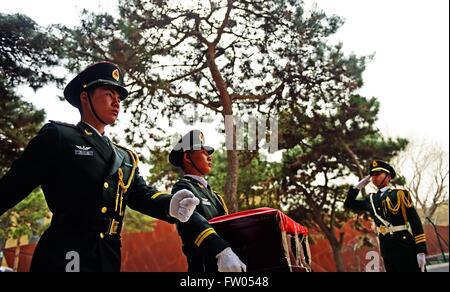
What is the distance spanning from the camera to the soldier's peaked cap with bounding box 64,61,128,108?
233 centimetres

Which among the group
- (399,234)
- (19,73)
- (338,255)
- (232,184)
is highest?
(19,73)

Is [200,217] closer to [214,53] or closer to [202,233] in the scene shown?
[202,233]

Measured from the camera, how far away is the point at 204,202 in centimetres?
310

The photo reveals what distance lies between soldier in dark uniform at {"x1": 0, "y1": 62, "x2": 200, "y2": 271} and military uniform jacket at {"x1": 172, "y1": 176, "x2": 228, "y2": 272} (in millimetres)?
332

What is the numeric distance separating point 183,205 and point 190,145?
136 cm

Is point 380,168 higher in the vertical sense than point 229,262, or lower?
higher

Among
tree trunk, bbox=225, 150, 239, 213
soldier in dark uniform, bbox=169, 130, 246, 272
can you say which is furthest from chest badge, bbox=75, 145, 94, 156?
tree trunk, bbox=225, 150, 239, 213

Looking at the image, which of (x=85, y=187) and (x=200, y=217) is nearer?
(x=85, y=187)

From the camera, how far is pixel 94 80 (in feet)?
7.66

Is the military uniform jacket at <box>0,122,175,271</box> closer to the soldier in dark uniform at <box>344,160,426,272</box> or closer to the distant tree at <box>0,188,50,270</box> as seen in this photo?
the soldier in dark uniform at <box>344,160,426,272</box>

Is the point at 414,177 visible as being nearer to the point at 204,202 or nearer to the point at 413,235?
the point at 413,235

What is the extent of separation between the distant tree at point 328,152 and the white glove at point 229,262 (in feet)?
25.2

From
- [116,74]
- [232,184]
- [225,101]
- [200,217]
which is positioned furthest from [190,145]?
[225,101]

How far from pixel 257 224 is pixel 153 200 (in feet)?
2.02
